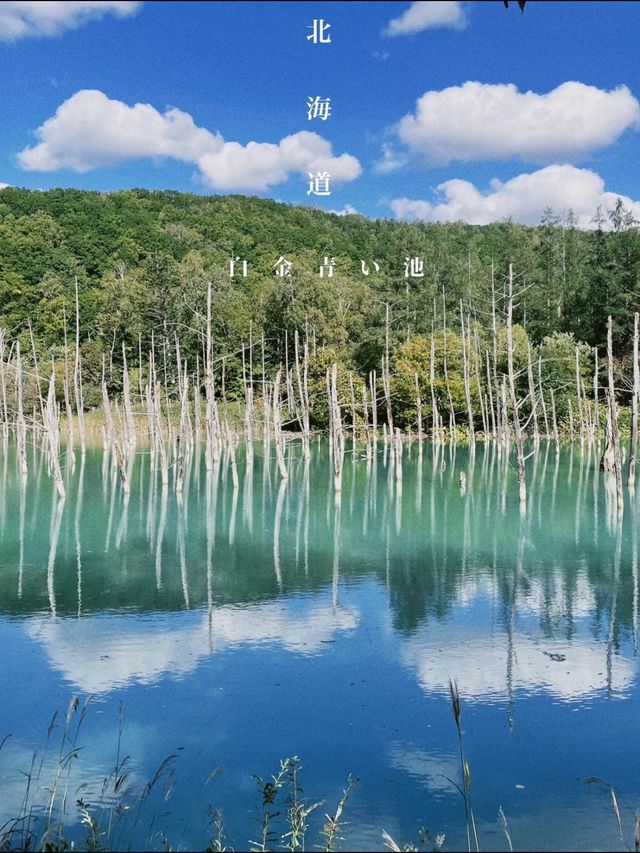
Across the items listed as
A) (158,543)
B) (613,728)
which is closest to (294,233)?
(158,543)

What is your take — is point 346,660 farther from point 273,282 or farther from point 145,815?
point 273,282

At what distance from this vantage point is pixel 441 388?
39344mm

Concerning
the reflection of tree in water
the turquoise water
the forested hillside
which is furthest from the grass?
the forested hillside

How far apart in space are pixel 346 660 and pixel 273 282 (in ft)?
127

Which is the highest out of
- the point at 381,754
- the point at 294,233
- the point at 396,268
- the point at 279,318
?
the point at 294,233

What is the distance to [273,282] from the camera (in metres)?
46.0

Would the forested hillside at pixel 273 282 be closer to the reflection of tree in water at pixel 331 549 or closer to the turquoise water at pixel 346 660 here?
the reflection of tree in water at pixel 331 549

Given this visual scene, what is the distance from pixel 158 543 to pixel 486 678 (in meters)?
8.86

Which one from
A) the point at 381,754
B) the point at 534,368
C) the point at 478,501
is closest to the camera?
the point at 381,754

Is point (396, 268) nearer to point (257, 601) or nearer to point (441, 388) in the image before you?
point (441, 388)

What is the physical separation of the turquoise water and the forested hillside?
75.6ft

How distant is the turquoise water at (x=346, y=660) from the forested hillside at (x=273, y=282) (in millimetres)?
23032

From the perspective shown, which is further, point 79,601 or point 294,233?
point 294,233

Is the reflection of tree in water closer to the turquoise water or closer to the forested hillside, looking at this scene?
the turquoise water
